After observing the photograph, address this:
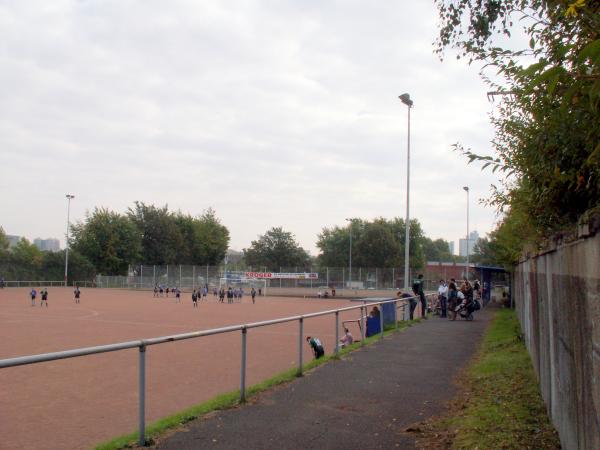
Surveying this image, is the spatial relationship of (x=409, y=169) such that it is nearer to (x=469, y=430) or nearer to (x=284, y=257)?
(x=469, y=430)

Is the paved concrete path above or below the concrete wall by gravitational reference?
below

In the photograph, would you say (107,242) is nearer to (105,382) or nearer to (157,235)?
(157,235)

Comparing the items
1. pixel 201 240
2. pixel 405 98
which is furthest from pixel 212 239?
pixel 405 98

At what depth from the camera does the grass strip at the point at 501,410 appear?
19.3ft

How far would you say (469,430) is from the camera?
6.25m

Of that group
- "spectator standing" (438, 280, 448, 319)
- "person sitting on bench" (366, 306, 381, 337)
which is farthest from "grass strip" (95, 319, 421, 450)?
"spectator standing" (438, 280, 448, 319)

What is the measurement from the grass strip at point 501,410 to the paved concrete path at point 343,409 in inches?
15.2

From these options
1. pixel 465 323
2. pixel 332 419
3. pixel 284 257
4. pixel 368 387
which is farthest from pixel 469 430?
pixel 284 257

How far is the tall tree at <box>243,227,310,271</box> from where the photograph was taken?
370ft

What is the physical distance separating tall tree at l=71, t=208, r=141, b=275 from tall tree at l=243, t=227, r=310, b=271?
28.5 meters

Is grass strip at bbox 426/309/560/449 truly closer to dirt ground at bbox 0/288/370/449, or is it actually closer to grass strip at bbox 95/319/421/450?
grass strip at bbox 95/319/421/450

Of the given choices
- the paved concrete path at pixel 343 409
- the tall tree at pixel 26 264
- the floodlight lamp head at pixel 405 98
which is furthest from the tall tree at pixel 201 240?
the paved concrete path at pixel 343 409

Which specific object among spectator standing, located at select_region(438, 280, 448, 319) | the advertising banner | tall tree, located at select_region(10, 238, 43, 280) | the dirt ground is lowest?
the dirt ground

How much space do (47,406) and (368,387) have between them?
4.40 meters
